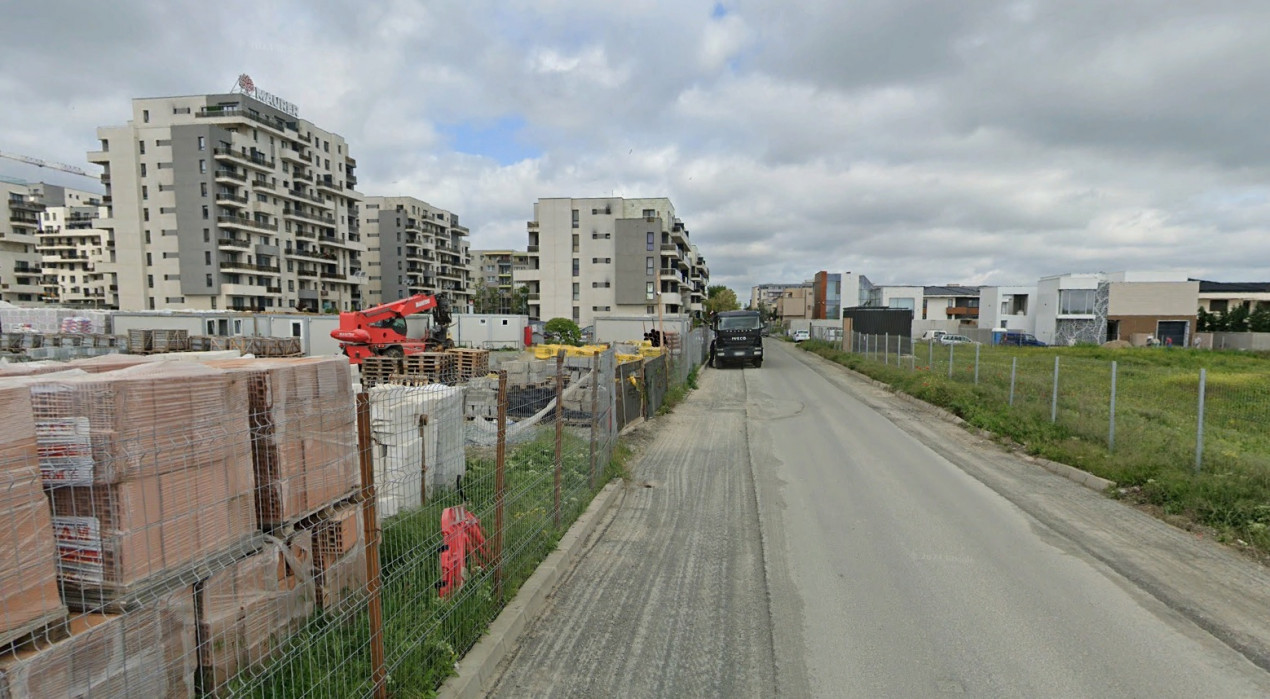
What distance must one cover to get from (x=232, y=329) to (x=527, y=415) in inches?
1342

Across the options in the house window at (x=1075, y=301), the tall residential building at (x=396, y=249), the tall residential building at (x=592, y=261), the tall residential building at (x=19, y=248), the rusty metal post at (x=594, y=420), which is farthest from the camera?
the tall residential building at (x=396, y=249)

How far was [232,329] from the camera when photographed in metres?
36.4

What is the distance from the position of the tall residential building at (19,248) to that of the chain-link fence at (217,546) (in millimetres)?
103269

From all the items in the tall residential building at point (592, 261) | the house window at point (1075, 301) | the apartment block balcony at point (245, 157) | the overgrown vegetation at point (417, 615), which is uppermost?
the apartment block balcony at point (245, 157)

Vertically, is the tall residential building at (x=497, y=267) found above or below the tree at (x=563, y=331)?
above

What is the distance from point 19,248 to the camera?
7738 centimetres

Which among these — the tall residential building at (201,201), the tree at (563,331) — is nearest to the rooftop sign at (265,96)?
the tall residential building at (201,201)

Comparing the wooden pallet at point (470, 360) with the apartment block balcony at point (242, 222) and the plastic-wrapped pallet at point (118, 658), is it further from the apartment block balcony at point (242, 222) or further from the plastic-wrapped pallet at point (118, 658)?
the apartment block balcony at point (242, 222)

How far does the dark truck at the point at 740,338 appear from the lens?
97.4ft

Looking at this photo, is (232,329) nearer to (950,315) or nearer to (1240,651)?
(1240,651)

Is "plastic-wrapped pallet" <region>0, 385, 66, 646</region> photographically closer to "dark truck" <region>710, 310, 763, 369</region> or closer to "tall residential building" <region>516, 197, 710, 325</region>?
"dark truck" <region>710, 310, 763, 369</region>

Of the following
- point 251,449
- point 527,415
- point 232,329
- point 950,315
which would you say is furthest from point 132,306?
point 950,315

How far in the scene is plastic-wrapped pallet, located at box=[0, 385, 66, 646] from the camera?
1966mm

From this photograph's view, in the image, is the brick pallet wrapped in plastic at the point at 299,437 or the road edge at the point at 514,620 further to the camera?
the road edge at the point at 514,620
